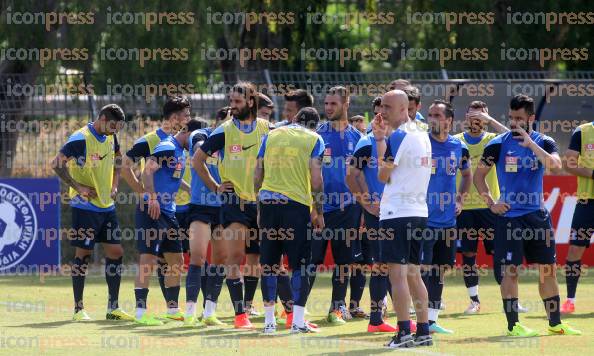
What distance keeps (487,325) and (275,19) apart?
16.7 m

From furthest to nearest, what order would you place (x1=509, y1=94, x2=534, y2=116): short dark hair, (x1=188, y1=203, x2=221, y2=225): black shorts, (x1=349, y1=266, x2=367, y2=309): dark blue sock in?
(x1=349, y1=266, x2=367, y2=309): dark blue sock, (x1=188, y1=203, x2=221, y2=225): black shorts, (x1=509, y1=94, x2=534, y2=116): short dark hair

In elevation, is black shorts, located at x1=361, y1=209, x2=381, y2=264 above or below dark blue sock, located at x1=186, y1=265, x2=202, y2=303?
above

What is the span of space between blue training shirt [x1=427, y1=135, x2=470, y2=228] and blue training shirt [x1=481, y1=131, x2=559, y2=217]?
0.70m

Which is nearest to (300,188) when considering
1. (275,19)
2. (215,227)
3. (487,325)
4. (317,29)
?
(215,227)

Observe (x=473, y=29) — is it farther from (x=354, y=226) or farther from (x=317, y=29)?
(x=354, y=226)

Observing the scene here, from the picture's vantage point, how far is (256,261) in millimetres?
13906

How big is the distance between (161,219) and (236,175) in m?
1.51

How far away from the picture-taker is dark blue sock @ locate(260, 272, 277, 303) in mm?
12781

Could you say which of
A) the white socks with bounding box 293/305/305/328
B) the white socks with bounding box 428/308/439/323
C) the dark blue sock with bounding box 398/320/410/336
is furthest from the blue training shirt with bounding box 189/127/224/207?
the dark blue sock with bounding box 398/320/410/336

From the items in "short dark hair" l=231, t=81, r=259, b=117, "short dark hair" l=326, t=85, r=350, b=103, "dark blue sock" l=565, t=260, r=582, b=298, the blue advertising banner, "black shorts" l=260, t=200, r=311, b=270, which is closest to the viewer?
"black shorts" l=260, t=200, r=311, b=270

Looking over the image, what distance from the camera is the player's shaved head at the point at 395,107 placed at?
11.2 meters

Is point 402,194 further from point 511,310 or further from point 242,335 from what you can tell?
point 242,335

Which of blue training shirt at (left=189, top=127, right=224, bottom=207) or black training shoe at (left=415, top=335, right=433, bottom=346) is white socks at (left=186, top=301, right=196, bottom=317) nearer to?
blue training shirt at (left=189, top=127, right=224, bottom=207)

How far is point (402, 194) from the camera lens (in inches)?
440
